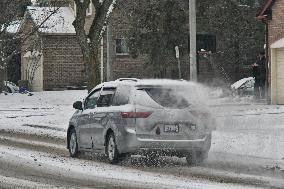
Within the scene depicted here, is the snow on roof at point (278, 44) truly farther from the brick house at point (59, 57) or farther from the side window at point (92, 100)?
the brick house at point (59, 57)

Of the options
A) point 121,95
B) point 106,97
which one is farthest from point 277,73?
point 121,95

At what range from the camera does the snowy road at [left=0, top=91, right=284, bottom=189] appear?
12445mm

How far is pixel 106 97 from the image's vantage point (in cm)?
1623

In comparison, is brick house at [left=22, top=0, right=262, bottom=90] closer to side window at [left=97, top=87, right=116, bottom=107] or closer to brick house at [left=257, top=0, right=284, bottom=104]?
brick house at [left=257, top=0, right=284, bottom=104]

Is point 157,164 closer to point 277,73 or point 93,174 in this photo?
point 93,174

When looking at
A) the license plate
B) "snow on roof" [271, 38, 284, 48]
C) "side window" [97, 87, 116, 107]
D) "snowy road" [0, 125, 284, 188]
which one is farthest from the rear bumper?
"snow on roof" [271, 38, 284, 48]

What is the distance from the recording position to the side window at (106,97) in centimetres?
1602

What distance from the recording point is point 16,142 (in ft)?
68.8

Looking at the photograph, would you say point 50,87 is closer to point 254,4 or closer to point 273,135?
point 254,4

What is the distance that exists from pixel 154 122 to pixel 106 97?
1685 mm

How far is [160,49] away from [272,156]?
28540 mm

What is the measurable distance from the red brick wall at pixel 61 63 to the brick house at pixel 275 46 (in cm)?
1958

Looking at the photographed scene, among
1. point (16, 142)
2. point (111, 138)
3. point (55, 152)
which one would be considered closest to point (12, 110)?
point (16, 142)

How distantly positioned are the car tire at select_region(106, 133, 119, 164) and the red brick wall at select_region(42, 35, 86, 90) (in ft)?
120
